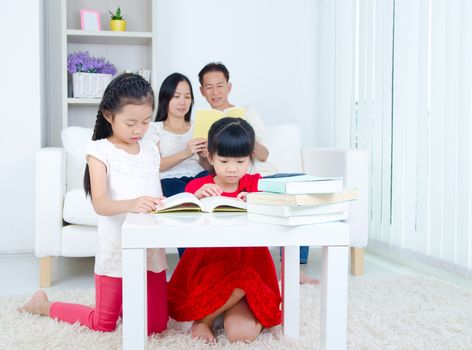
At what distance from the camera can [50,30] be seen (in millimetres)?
3773

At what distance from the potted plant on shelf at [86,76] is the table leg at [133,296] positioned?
7.84 ft

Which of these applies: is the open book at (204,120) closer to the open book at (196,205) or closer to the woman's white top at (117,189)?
the woman's white top at (117,189)

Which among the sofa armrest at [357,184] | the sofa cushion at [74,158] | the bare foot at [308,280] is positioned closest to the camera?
the bare foot at [308,280]

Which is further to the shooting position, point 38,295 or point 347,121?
point 347,121

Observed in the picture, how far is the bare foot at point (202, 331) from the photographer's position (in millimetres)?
1749

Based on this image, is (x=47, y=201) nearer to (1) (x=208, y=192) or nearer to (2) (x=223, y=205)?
(1) (x=208, y=192)

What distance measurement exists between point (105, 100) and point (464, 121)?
157 centimetres

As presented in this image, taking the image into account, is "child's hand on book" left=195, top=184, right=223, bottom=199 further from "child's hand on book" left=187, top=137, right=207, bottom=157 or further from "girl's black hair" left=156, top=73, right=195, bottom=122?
"girl's black hair" left=156, top=73, right=195, bottom=122

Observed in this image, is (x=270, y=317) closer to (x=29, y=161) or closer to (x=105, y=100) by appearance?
(x=105, y=100)

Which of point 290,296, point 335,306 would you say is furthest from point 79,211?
point 335,306

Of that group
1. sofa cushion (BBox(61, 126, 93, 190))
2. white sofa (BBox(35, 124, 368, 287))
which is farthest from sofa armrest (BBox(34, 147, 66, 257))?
sofa cushion (BBox(61, 126, 93, 190))

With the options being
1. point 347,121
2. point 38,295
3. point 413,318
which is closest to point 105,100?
point 38,295

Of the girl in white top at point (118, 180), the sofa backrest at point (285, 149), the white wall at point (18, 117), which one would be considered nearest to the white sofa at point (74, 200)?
the sofa backrest at point (285, 149)

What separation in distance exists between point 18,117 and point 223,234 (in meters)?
2.37
